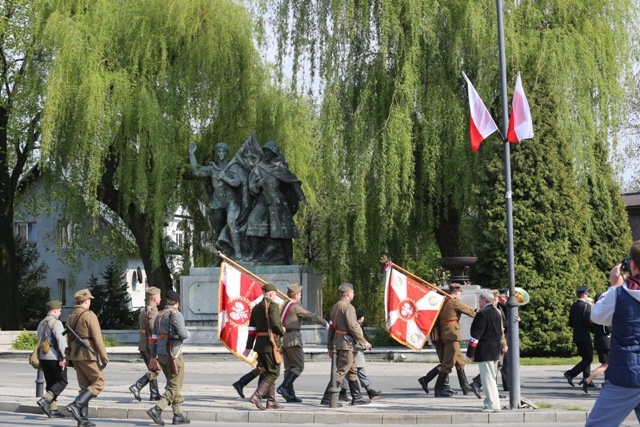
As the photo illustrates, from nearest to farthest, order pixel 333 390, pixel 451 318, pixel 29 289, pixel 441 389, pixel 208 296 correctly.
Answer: pixel 333 390
pixel 441 389
pixel 451 318
pixel 208 296
pixel 29 289

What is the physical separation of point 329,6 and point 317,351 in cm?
951

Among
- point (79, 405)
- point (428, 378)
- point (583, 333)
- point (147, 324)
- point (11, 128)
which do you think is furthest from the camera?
point (11, 128)

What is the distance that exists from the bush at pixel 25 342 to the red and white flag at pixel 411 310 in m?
15.3

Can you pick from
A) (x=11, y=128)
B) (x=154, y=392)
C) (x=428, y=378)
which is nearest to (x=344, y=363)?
(x=428, y=378)

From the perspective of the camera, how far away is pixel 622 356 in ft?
24.9

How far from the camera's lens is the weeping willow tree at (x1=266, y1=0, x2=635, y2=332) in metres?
25.4

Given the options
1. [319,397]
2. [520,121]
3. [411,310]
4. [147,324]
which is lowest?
[319,397]

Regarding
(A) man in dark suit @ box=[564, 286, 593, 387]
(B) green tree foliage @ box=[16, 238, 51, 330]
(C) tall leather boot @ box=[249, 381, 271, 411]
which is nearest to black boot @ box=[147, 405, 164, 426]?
(C) tall leather boot @ box=[249, 381, 271, 411]

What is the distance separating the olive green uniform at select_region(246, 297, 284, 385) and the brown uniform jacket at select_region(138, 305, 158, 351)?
1.38m

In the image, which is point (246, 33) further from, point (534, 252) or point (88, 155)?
point (534, 252)

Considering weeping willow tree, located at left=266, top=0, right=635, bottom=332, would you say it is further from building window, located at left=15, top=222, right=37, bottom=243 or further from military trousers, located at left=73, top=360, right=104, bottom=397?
building window, located at left=15, top=222, right=37, bottom=243

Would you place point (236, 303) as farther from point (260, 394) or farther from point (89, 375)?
point (89, 375)

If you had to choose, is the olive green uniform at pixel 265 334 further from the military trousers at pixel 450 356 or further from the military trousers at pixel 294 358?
the military trousers at pixel 450 356

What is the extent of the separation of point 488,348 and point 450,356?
7.68 ft
